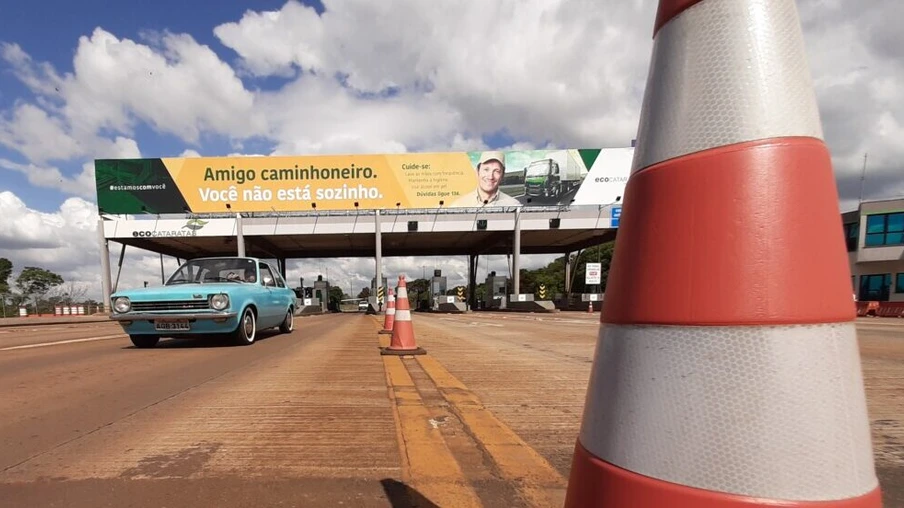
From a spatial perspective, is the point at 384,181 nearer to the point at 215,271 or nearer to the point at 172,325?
the point at 215,271

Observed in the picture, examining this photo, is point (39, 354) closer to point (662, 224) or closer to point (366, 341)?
point (366, 341)

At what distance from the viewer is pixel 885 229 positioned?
97.8 ft

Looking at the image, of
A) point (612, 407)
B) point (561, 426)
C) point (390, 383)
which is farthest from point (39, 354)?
point (612, 407)

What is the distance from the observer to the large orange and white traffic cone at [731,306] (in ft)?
3.25

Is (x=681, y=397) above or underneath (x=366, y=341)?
above

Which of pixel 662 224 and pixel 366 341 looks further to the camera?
pixel 366 341

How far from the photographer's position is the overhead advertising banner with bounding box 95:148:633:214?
32281 mm

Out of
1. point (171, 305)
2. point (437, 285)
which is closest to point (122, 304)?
point (171, 305)

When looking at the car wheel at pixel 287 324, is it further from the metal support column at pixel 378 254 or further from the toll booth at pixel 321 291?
the toll booth at pixel 321 291

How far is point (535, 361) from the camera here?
Result: 19.4ft

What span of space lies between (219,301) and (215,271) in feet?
5.32

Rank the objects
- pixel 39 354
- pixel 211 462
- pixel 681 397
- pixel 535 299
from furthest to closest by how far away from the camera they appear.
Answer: pixel 535 299 → pixel 39 354 → pixel 211 462 → pixel 681 397

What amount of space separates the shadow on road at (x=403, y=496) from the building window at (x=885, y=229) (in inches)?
1504

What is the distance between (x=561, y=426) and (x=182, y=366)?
4.50 metres
